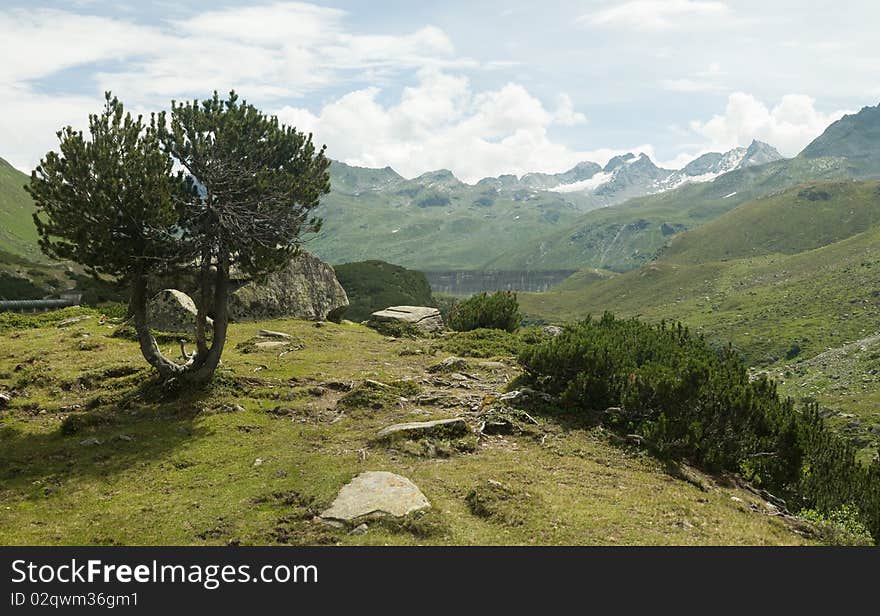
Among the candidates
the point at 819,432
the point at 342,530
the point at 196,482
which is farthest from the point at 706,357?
the point at 196,482

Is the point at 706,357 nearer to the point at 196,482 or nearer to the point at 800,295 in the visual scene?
the point at 196,482

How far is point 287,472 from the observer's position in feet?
51.5

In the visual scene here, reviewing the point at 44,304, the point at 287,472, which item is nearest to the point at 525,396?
the point at 287,472

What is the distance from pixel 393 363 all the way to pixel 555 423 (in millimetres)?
11037

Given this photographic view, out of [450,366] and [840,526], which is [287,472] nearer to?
[450,366]

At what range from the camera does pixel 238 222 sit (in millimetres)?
21438

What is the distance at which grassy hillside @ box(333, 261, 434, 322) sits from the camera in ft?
374

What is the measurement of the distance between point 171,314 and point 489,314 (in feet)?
62.3

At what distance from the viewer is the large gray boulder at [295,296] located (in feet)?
127

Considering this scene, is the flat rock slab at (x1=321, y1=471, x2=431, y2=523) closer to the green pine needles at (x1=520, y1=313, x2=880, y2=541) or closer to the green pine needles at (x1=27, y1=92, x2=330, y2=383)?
the green pine needles at (x1=520, y1=313, x2=880, y2=541)

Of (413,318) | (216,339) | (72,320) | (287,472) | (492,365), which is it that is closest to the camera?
(287,472)

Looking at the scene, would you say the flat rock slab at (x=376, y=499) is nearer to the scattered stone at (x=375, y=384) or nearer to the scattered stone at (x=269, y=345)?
the scattered stone at (x=375, y=384)

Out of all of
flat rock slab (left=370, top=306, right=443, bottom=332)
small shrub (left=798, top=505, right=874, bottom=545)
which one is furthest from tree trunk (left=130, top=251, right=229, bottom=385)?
flat rock slab (left=370, top=306, right=443, bottom=332)

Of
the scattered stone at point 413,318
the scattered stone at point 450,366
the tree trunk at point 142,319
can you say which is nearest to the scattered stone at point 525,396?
the scattered stone at point 450,366
